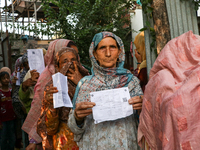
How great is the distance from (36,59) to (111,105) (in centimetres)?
197

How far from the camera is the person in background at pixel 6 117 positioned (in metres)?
5.17

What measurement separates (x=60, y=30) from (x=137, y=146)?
6657 mm

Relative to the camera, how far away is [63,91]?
214 centimetres

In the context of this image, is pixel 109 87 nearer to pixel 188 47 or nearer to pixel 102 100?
pixel 102 100

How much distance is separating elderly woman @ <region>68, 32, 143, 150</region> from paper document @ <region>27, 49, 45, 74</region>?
1.47 metres

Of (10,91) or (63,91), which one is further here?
(10,91)

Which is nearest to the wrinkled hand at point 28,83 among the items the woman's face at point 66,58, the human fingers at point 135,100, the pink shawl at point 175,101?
the woman's face at point 66,58

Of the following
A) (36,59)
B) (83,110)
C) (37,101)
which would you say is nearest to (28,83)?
(36,59)

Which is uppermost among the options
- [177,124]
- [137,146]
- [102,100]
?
[102,100]

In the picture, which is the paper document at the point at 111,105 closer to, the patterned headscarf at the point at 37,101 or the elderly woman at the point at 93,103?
the elderly woman at the point at 93,103

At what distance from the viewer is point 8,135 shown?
526cm

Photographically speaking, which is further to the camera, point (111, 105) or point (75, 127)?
point (75, 127)

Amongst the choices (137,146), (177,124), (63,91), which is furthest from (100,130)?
(177,124)

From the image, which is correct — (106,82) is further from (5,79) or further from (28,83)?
(5,79)
